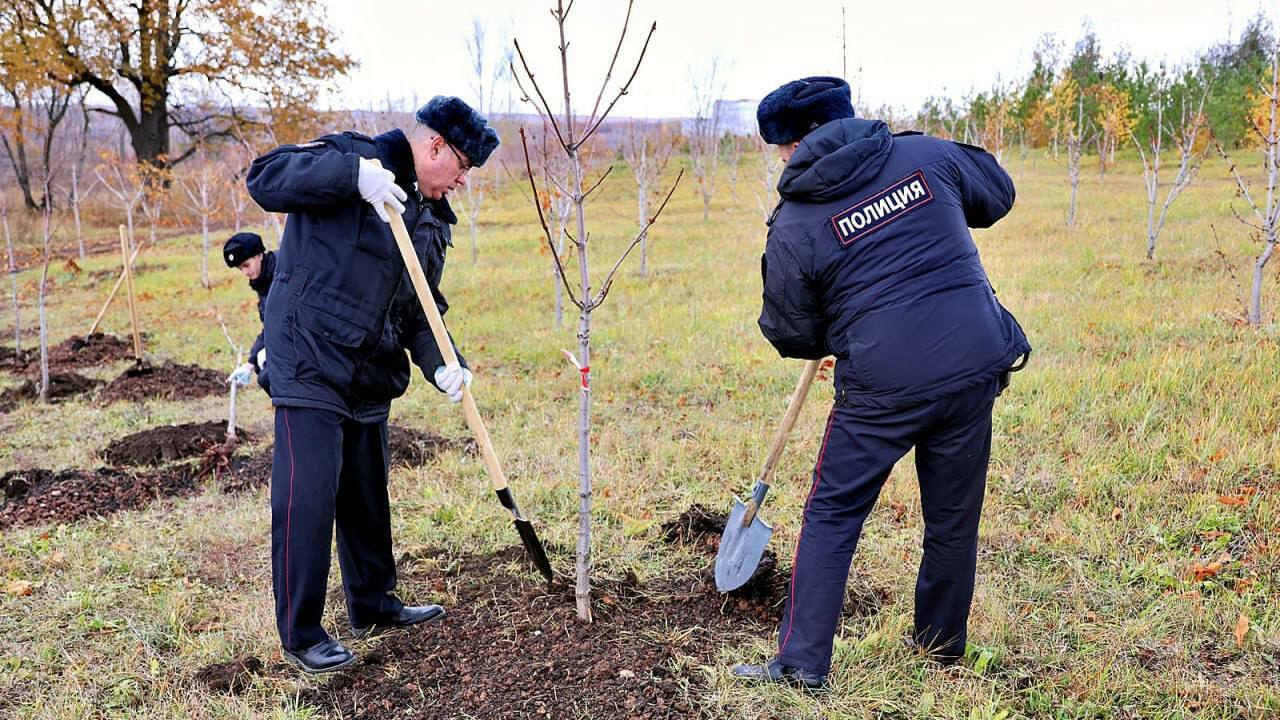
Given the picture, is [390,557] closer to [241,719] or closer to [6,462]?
[241,719]

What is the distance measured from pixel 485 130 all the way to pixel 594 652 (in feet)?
5.88

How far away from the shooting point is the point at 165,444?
5.79 meters

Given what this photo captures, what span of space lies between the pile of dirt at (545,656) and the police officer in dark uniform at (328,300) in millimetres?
218

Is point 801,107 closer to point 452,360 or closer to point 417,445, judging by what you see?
point 452,360

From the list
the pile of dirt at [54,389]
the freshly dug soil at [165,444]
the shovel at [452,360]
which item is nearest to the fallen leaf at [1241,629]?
the shovel at [452,360]

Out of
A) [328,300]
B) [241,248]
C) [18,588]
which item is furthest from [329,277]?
[241,248]

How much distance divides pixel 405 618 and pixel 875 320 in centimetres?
208

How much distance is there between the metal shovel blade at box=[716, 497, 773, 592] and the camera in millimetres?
3127

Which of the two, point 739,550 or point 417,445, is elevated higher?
point 739,550

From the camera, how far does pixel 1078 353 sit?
6402 millimetres

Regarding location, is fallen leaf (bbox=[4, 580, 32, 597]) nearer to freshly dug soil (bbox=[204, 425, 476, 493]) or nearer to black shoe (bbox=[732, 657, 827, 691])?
freshly dug soil (bbox=[204, 425, 476, 493])

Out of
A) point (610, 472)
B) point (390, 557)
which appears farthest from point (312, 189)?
point (610, 472)

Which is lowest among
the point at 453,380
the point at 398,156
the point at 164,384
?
the point at 164,384

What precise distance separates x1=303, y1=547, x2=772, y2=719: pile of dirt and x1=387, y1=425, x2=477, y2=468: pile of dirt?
6.57 ft
